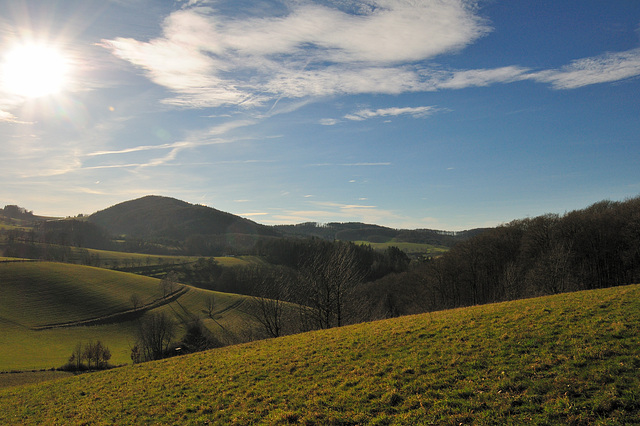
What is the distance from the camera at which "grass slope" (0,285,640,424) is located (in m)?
9.05

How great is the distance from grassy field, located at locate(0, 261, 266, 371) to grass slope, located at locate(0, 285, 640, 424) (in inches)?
1546

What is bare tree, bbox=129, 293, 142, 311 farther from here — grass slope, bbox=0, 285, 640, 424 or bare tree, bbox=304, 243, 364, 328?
grass slope, bbox=0, 285, 640, 424

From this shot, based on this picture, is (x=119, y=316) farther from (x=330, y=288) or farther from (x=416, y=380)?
(x=416, y=380)

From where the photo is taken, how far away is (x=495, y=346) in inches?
519

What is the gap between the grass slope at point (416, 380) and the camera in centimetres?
905

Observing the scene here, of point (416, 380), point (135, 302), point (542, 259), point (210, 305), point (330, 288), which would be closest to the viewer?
point (416, 380)

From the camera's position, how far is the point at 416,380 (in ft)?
37.6

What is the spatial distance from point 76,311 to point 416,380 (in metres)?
97.5

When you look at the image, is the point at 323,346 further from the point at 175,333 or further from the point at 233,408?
the point at 175,333

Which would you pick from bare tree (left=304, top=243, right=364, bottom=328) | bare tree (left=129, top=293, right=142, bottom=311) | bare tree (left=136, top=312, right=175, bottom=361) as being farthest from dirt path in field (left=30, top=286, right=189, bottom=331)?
bare tree (left=304, top=243, right=364, bottom=328)

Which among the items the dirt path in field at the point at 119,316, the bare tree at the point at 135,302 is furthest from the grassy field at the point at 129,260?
the bare tree at the point at 135,302

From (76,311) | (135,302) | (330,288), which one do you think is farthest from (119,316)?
(330,288)

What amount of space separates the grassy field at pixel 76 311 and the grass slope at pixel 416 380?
129 ft

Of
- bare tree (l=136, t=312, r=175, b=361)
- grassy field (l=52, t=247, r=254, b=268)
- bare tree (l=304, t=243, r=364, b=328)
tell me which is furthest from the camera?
grassy field (l=52, t=247, r=254, b=268)
